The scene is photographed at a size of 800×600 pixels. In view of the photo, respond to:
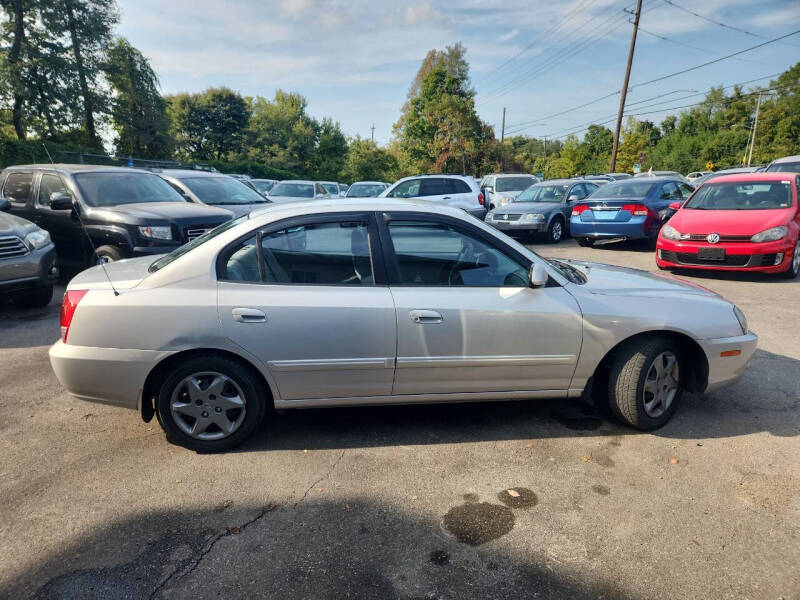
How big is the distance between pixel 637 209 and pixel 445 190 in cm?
489

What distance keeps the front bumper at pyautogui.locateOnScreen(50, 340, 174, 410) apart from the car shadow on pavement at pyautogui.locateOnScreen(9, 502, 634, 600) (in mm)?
808

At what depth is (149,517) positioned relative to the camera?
2.64 m

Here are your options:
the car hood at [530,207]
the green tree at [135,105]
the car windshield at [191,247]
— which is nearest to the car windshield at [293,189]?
the car hood at [530,207]

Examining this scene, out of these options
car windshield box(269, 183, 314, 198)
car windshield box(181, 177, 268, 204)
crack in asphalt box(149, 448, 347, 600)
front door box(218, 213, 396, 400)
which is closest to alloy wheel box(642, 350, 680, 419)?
front door box(218, 213, 396, 400)

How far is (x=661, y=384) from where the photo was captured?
3451 mm

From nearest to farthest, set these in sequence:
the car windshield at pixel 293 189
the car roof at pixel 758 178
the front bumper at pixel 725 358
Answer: the front bumper at pixel 725 358
the car roof at pixel 758 178
the car windshield at pixel 293 189

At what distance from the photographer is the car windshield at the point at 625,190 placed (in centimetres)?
1131

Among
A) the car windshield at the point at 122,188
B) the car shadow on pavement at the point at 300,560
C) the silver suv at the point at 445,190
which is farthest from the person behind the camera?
the silver suv at the point at 445,190

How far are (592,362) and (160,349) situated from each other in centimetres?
273

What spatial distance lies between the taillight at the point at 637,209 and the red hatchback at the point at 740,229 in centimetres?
178

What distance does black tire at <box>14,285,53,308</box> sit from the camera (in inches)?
260

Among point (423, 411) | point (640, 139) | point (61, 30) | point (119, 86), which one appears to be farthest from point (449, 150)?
point (423, 411)

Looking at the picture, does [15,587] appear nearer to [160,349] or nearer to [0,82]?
[160,349]

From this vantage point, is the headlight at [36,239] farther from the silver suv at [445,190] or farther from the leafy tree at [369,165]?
the leafy tree at [369,165]
